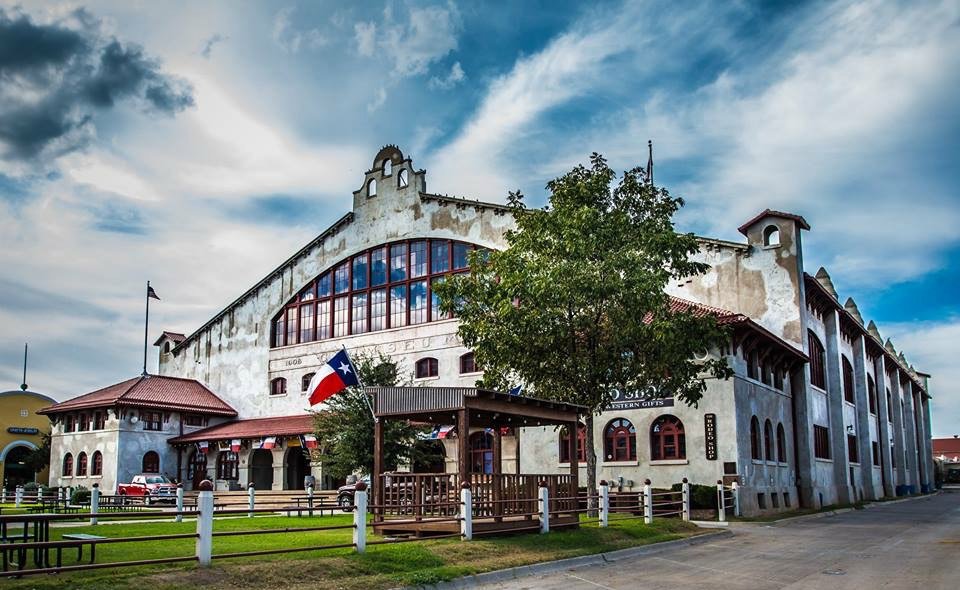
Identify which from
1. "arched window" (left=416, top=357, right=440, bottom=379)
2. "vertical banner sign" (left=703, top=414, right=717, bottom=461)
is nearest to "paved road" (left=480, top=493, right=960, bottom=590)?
"vertical banner sign" (left=703, top=414, right=717, bottom=461)

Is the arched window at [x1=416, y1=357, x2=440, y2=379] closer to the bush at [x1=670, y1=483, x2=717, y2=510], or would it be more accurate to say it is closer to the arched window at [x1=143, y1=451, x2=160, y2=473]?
the bush at [x1=670, y1=483, x2=717, y2=510]

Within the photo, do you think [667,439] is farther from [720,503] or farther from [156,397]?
[156,397]

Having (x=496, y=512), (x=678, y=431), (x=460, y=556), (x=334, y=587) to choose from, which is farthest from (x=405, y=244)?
(x=334, y=587)

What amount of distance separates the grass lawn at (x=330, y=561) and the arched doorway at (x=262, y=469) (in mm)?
27644

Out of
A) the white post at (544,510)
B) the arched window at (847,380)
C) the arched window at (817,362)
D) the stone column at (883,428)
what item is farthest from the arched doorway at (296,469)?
the stone column at (883,428)

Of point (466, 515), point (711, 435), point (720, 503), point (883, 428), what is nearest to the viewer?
point (466, 515)

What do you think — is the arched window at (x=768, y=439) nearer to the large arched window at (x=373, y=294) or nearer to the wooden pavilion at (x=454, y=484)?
the large arched window at (x=373, y=294)

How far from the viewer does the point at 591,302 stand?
90.1ft

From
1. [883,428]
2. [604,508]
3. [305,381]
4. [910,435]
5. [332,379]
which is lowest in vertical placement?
[604,508]

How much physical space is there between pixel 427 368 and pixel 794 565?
28.7 m

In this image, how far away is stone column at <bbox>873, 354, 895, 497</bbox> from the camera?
190 feet

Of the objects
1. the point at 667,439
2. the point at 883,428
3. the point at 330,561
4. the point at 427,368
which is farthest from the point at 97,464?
the point at 883,428

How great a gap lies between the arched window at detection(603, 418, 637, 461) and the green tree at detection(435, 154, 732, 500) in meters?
6.18

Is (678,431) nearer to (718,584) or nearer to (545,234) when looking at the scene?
(545,234)
